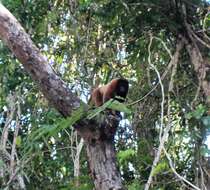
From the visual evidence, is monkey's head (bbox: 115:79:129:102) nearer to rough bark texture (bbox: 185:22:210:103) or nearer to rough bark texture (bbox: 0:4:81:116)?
rough bark texture (bbox: 185:22:210:103)

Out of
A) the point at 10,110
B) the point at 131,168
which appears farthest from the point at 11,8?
the point at 131,168

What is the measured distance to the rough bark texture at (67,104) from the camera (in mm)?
3562

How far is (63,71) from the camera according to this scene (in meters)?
6.37

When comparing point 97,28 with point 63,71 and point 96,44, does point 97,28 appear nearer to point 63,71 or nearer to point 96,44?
point 96,44

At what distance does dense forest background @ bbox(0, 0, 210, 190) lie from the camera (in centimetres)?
436

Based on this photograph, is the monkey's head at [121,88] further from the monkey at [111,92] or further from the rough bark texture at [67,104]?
the rough bark texture at [67,104]

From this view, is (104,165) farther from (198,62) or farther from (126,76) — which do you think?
(126,76)

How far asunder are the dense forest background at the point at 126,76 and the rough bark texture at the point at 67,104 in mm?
516

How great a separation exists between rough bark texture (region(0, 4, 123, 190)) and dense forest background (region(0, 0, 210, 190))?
1.69ft

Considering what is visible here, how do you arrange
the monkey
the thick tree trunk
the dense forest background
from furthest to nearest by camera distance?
the monkey, the dense forest background, the thick tree trunk

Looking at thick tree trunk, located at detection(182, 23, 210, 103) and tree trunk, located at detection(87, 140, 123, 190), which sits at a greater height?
thick tree trunk, located at detection(182, 23, 210, 103)

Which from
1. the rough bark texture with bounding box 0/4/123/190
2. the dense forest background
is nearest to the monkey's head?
the dense forest background

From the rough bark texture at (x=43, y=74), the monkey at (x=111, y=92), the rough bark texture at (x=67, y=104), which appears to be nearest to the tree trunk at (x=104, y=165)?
the rough bark texture at (x=67, y=104)

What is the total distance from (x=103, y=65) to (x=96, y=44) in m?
0.31
